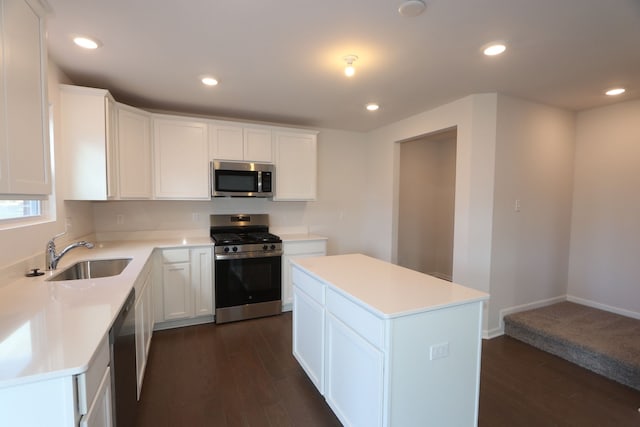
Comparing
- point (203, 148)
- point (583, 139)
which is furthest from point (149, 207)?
point (583, 139)

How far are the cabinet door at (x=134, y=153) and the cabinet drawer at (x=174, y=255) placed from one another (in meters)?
0.65

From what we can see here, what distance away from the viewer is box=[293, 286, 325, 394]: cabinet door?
6.61 feet

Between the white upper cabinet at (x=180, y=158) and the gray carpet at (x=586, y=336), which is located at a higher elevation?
the white upper cabinet at (x=180, y=158)

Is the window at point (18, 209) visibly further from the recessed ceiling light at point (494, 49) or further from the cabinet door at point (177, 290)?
the recessed ceiling light at point (494, 49)

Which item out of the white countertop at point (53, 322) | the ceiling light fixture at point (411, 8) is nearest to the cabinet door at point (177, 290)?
the white countertop at point (53, 322)

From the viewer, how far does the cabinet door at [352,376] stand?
145 cm

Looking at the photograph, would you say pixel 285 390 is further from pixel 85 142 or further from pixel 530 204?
pixel 530 204

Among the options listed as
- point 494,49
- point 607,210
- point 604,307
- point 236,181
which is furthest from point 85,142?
point 604,307

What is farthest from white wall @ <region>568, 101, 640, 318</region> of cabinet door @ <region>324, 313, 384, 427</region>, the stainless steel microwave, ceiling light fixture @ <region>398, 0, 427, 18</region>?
the stainless steel microwave

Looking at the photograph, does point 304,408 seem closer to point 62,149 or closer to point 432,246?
point 62,149

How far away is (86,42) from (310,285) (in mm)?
2247

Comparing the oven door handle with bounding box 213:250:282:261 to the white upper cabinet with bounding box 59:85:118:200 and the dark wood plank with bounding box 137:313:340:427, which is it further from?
the white upper cabinet with bounding box 59:85:118:200

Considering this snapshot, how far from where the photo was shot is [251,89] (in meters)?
2.85

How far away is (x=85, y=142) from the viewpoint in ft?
8.38
